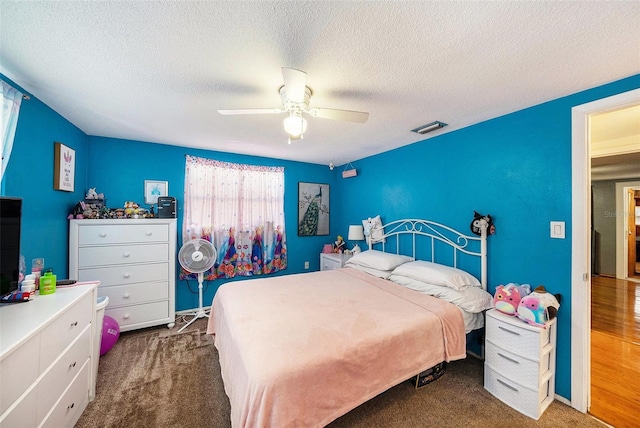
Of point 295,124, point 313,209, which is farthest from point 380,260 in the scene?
point 295,124

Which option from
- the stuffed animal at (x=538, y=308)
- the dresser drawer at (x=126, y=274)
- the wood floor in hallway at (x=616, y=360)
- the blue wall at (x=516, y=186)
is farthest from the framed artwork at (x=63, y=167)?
the wood floor in hallway at (x=616, y=360)

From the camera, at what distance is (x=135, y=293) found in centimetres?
284

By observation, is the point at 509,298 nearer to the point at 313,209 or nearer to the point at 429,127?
the point at 429,127

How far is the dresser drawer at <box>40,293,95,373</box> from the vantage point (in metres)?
1.27

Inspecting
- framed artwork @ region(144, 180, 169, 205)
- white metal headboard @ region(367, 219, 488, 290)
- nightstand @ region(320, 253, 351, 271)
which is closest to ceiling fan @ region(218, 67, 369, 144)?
white metal headboard @ region(367, 219, 488, 290)

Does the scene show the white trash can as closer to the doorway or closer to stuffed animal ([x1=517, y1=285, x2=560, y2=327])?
stuffed animal ([x1=517, y1=285, x2=560, y2=327])

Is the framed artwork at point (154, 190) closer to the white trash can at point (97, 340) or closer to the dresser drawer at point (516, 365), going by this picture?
the white trash can at point (97, 340)

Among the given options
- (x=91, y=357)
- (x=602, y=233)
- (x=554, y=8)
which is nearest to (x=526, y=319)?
(x=554, y=8)

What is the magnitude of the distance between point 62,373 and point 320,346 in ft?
5.16

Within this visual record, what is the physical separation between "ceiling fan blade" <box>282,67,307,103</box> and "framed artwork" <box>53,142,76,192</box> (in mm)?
2444

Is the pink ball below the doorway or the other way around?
below

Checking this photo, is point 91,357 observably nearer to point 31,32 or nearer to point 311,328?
point 311,328

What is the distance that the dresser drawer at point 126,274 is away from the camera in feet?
8.68

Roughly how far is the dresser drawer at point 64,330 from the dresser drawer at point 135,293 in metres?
1.04
